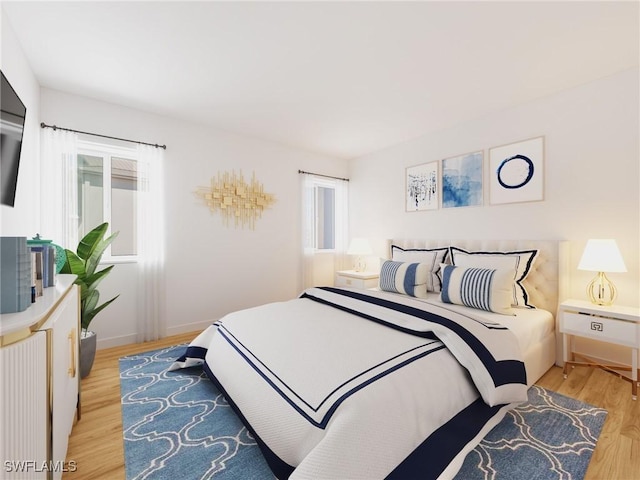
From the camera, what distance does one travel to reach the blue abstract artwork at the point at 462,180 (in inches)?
129

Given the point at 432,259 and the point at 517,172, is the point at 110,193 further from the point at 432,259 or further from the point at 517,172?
the point at 517,172

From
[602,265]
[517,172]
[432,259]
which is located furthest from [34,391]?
[517,172]

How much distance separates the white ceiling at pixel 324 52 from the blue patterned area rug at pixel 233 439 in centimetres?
248

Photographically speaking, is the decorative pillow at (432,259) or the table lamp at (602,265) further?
the decorative pillow at (432,259)

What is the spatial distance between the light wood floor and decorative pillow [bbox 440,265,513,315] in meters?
0.67

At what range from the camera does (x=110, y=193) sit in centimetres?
309

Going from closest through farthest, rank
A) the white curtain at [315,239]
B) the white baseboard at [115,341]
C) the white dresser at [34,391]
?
1. the white dresser at [34,391]
2. the white baseboard at [115,341]
3. the white curtain at [315,239]

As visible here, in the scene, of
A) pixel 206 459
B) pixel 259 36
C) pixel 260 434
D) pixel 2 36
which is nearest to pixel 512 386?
pixel 260 434

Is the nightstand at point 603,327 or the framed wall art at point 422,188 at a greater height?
the framed wall art at point 422,188

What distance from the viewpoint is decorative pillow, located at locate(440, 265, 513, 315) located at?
243 centimetres

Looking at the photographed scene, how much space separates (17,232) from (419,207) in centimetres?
390

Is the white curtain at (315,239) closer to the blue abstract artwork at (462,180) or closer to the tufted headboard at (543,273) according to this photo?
the blue abstract artwork at (462,180)

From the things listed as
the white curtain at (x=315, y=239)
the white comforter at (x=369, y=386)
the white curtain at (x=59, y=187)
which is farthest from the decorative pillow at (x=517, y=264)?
the white curtain at (x=59, y=187)

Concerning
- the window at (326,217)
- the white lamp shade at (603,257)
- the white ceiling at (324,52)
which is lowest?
the white lamp shade at (603,257)
